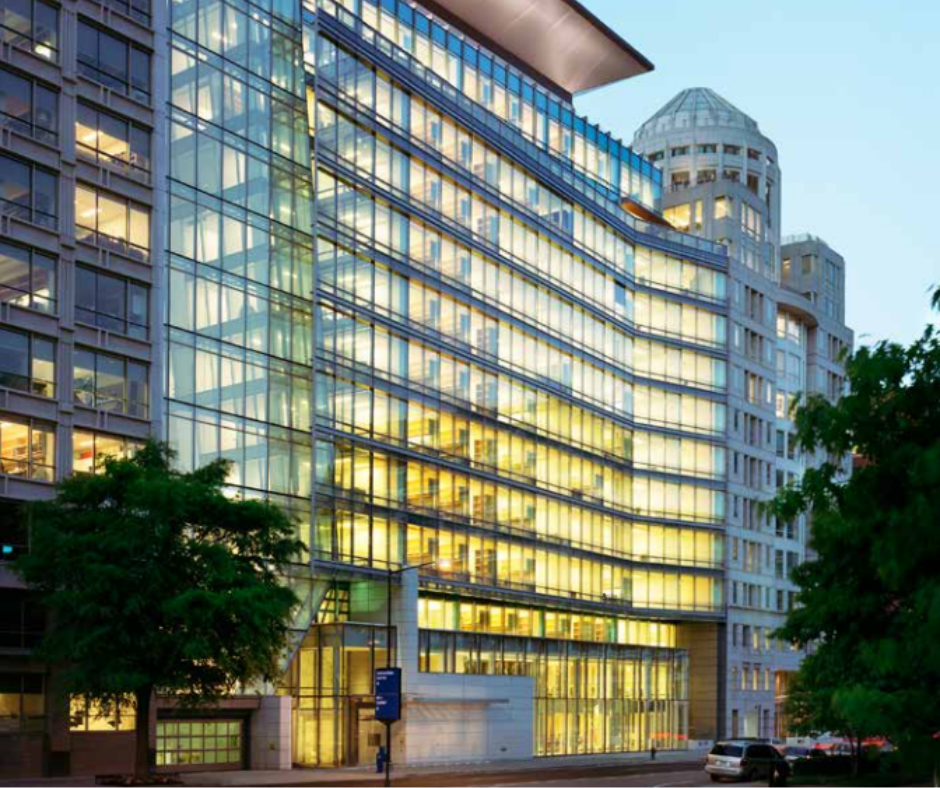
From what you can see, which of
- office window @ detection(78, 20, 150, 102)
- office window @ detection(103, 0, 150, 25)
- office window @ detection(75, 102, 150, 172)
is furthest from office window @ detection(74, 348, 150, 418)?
office window @ detection(103, 0, 150, 25)

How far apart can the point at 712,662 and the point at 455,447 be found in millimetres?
40887

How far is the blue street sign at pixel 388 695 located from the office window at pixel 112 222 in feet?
70.0

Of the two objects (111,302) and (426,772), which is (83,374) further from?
(426,772)

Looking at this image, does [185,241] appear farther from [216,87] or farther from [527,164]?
[527,164]

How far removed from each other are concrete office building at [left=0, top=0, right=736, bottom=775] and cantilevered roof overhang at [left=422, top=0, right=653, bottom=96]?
24 cm

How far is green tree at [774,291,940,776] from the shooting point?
14.4 m

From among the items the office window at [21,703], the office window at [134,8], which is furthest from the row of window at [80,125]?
the office window at [21,703]

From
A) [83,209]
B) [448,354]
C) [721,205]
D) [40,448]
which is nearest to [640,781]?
[40,448]

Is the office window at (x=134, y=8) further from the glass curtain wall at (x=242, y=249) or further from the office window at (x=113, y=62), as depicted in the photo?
the glass curtain wall at (x=242, y=249)

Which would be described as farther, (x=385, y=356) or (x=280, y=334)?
(x=385, y=356)

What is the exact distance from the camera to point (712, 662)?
113 meters

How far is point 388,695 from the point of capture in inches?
2089

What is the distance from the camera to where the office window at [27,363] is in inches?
2147

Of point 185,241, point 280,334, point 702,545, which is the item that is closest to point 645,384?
point 702,545
